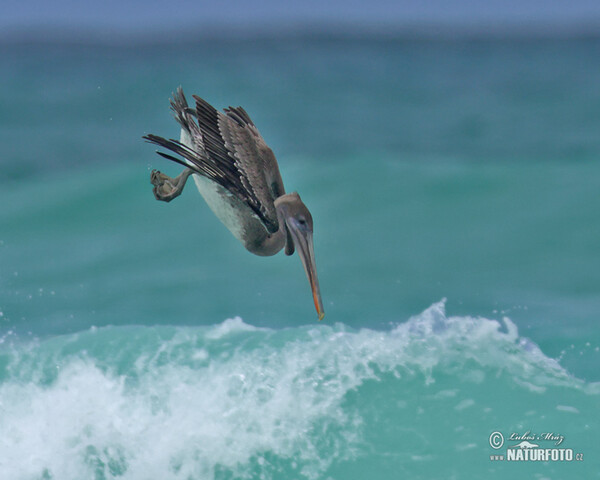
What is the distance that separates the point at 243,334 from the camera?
40.5ft

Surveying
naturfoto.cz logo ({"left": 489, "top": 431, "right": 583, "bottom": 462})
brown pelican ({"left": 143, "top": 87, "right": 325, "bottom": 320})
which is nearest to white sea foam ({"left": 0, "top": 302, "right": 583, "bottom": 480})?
naturfoto.cz logo ({"left": 489, "top": 431, "right": 583, "bottom": 462})

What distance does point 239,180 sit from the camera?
6668 mm

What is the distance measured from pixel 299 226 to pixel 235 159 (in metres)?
0.84

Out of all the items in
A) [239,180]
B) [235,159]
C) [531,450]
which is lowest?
[531,450]

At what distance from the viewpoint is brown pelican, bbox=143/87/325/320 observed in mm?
6410

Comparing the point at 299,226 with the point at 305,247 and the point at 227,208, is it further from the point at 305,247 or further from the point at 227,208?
the point at 227,208

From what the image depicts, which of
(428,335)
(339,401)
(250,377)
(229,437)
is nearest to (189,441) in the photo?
(229,437)

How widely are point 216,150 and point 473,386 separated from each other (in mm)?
5842

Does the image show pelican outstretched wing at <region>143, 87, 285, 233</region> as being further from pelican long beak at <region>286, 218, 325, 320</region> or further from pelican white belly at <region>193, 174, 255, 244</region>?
pelican long beak at <region>286, 218, 325, 320</region>

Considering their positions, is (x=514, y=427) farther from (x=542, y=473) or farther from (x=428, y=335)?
(x=428, y=335)

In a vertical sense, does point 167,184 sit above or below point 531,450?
above

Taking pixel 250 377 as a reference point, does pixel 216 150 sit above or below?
above

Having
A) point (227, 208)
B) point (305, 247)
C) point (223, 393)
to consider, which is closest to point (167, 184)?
point (227, 208)

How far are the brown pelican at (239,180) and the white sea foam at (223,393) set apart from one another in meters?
3.40
